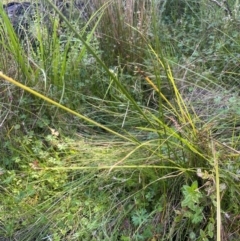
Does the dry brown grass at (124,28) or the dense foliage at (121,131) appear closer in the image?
the dense foliage at (121,131)

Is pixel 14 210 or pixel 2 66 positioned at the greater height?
pixel 2 66

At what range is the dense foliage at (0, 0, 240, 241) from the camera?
1.55 meters

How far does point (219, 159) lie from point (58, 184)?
25.8 inches

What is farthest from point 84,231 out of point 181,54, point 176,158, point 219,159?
point 181,54

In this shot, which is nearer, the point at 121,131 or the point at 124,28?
the point at 121,131

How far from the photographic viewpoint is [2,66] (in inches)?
86.8

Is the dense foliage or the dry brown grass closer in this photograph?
the dense foliage

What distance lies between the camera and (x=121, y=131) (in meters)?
2.12

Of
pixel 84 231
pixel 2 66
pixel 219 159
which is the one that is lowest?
pixel 84 231

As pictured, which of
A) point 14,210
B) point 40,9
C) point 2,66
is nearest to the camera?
→ point 14,210

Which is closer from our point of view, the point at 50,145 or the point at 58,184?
the point at 58,184

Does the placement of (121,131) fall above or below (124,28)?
below

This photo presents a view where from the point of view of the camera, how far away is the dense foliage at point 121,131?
155 cm

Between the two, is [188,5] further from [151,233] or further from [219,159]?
[151,233]
